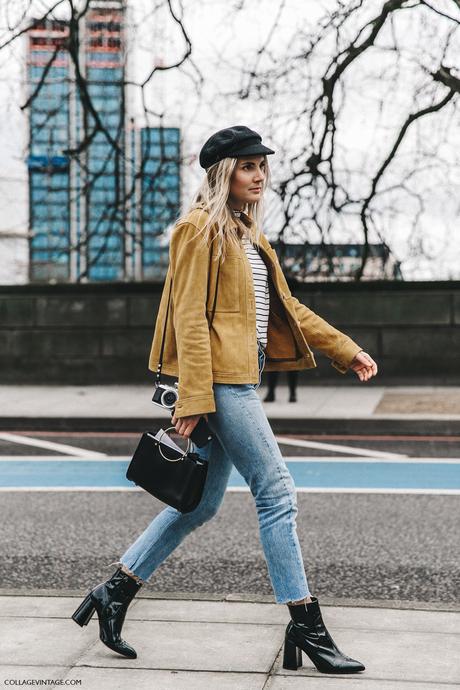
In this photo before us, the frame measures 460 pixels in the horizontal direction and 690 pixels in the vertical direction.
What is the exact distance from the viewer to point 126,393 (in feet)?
50.3

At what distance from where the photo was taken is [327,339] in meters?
3.77

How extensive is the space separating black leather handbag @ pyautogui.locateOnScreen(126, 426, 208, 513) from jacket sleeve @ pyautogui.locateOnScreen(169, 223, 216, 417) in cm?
23

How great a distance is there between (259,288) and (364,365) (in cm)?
49

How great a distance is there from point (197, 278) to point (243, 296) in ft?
0.57

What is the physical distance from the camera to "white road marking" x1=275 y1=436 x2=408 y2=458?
9623 mm

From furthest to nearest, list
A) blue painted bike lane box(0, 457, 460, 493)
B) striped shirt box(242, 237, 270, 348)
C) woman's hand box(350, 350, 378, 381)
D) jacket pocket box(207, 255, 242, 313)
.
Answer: blue painted bike lane box(0, 457, 460, 493), woman's hand box(350, 350, 378, 381), striped shirt box(242, 237, 270, 348), jacket pocket box(207, 255, 242, 313)

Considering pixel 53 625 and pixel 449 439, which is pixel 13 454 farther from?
pixel 53 625

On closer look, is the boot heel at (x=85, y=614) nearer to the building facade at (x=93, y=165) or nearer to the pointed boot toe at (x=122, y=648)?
the pointed boot toe at (x=122, y=648)

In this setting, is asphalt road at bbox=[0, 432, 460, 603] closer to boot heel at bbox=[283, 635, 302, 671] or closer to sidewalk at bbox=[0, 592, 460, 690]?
sidewalk at bbox=[0, 592, 460, 690]

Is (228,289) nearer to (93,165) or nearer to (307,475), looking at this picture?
(307,475)

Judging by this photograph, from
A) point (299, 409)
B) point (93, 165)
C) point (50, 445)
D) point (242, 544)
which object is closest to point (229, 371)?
point (242, 544)

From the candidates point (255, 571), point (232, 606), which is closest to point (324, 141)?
point (255, 571)

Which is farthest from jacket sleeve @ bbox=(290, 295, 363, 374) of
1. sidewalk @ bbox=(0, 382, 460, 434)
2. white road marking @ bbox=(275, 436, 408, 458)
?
sidewalk @ bbox=(0, 382, 460, 434)

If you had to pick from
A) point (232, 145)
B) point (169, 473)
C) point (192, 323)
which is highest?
point (232, 145)
